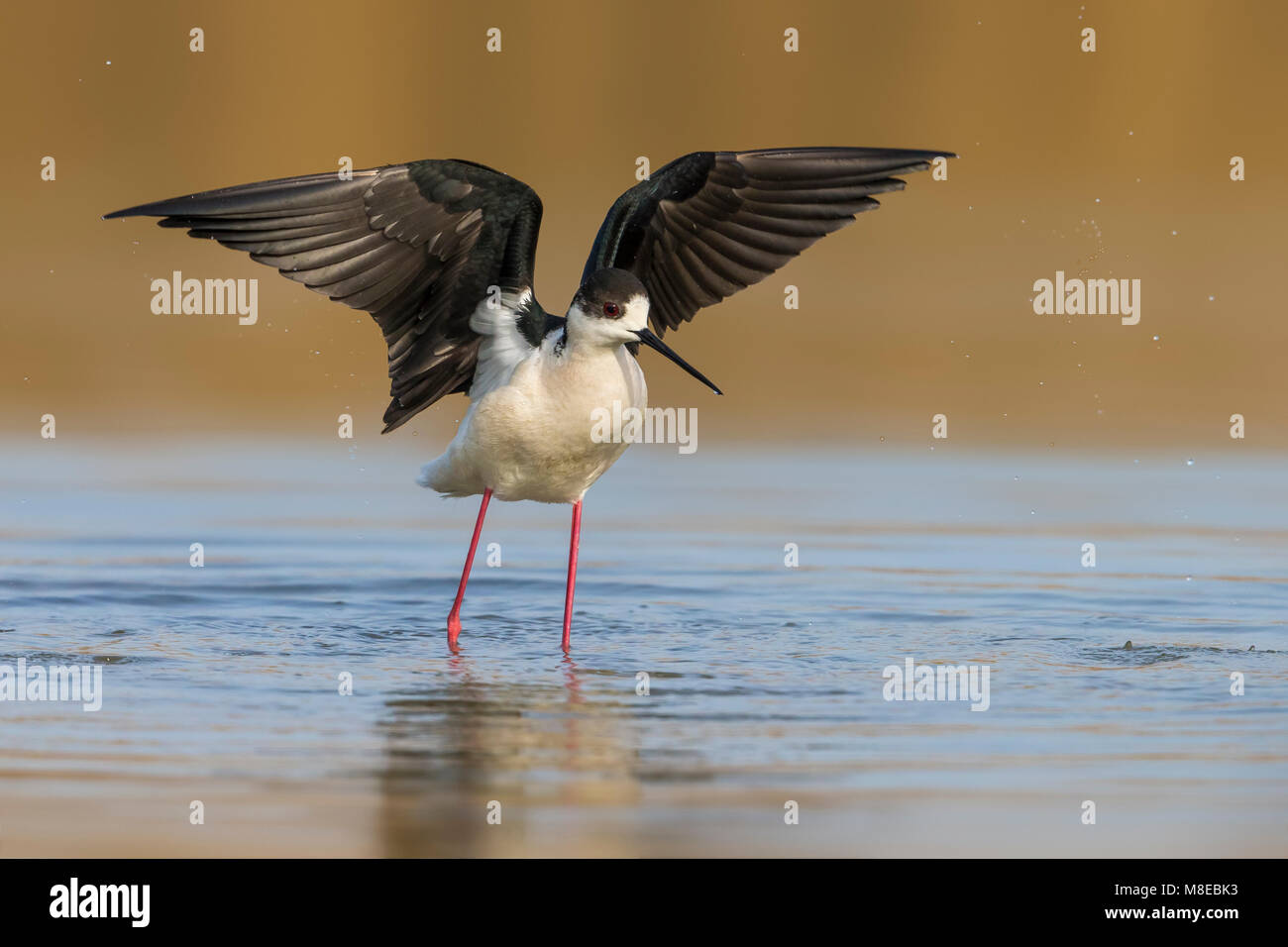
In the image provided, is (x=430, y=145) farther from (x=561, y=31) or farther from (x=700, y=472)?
(x=700, y=472)

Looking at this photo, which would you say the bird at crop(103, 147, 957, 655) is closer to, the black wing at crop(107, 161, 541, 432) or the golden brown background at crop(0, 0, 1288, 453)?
the black wing at crop(107, 161, 541, 432)

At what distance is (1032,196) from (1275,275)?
7.55 feet

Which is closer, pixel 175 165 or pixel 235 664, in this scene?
pixel 235 664

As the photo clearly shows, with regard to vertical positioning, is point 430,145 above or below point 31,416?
above

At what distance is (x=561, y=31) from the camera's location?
22.3m

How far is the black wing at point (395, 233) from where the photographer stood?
27.6ft

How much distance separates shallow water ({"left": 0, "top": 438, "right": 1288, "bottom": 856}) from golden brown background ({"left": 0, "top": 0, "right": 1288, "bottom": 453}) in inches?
90.6

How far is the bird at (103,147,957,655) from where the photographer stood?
8516mm

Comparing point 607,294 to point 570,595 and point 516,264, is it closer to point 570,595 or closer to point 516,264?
point 516,264

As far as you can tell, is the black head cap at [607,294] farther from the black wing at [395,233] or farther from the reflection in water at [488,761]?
the reflection in water at [488,761]

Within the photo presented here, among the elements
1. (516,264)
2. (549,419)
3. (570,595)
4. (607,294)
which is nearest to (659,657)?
(570,595)

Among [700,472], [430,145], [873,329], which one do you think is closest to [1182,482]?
[700,472]

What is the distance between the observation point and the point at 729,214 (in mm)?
9648

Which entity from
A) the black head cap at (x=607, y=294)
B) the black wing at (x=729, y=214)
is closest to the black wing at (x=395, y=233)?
the black head cap at (x=607, y=294)
